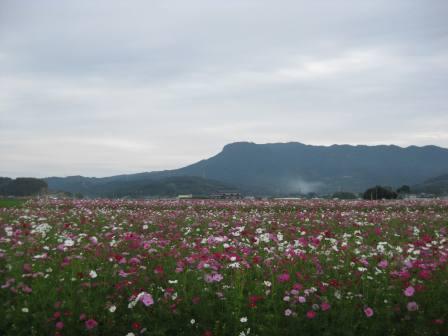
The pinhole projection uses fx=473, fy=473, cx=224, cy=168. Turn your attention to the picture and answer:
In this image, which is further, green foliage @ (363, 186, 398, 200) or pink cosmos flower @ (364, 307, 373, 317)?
green foliage @ (363, 186, 398, 200)

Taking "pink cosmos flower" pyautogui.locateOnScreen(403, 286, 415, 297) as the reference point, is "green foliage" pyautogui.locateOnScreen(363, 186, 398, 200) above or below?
above

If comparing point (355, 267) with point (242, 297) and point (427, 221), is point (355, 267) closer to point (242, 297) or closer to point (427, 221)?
point (242, 297)

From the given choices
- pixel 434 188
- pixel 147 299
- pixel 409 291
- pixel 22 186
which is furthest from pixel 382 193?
pixel 434 188

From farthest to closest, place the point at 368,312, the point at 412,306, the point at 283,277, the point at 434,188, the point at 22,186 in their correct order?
the point at 434,188, the point at 22,186, the point at 283,277, the point at 412,306, the point at 368,312

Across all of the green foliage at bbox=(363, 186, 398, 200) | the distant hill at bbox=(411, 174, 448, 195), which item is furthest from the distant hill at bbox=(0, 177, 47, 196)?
the distant hill at bbox=(411, 174, 448, 195)

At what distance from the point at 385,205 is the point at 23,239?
16.9 m

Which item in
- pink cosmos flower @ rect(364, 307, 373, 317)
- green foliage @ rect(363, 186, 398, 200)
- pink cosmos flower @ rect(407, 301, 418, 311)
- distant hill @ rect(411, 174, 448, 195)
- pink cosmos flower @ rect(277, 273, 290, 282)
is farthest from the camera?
distant hill @ rect(411, 174, 448, 195)

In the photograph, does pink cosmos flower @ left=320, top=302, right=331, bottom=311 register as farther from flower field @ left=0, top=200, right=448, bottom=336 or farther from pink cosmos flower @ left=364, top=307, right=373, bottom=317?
pink cosmos flower @ left=364, top=307, right=373, bottom=317

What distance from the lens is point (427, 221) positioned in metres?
13.0

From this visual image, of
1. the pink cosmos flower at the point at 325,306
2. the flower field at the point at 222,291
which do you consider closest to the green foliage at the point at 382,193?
the flower field at the point at 222,291

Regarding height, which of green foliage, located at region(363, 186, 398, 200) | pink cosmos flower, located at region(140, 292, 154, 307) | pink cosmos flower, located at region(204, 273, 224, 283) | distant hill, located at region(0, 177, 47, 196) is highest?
distant hill, located at region(0, 177, 47, 196)

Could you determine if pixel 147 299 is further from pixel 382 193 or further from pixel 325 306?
pixel 382 193

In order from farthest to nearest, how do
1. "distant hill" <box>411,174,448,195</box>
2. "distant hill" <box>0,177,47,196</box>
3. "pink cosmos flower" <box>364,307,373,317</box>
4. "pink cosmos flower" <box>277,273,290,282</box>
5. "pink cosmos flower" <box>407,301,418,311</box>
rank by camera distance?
"distant hill" <box>411,174,448,195</box> < "distant hill" <box>0,177,47,196</box> < "pink cosmos flower" <box>277,273,290,282</box> < "pink cosmos flower" <box>407,301,418,311</box> < "pink cosmos flower" <box>364,307,373,317</box>

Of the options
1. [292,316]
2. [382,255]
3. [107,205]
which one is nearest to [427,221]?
[382,255]
